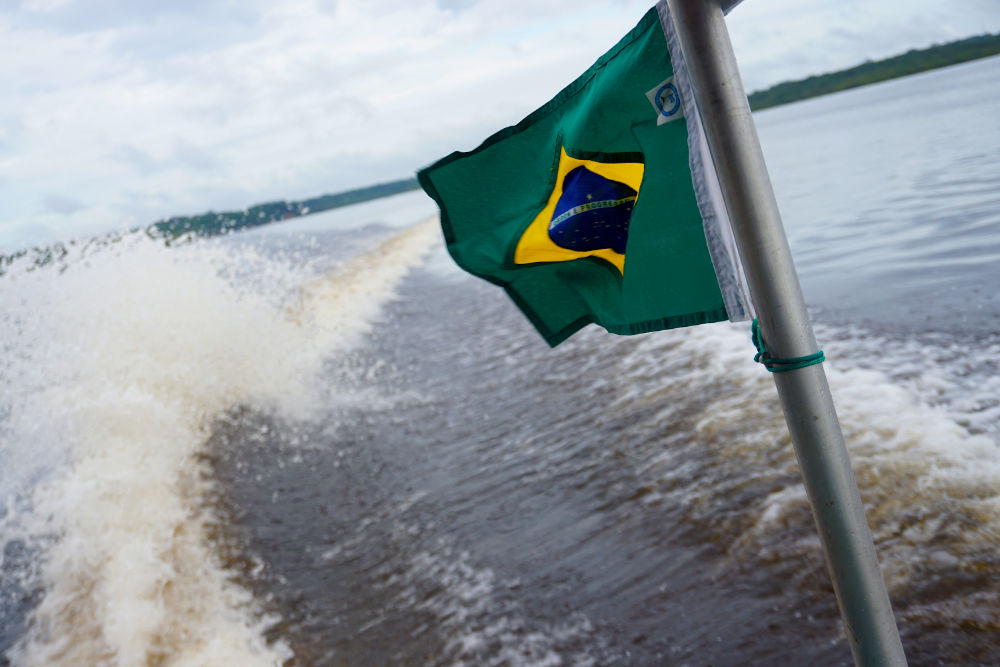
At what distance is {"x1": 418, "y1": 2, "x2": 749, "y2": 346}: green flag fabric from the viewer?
2.34 meters

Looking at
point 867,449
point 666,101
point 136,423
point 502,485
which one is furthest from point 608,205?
point 136,423

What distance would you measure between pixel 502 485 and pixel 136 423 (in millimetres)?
6412

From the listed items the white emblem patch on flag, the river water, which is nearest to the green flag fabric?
the white emblem patch on flag

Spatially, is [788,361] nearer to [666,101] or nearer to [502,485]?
[666,101]

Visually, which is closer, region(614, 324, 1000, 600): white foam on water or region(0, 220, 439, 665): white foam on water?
region(614, 324, 1000, 600): white foam on water

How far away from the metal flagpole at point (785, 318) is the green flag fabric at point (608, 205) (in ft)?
0.66

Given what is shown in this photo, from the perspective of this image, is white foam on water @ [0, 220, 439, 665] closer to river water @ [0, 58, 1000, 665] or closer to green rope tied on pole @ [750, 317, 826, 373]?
river water @ [0, 58, 1000, 665]

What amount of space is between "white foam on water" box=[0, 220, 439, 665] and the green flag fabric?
369cm

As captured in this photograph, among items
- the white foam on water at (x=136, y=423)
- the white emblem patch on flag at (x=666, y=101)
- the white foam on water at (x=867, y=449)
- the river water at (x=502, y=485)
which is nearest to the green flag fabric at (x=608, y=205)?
the white emblem patch on flag at (x=666, y=101)

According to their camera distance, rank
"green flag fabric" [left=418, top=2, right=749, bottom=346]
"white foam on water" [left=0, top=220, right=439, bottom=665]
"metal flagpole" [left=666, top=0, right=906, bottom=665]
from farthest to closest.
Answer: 1. "white foam on water" [left=0, top=220, right=439, bottom=665]
2. "green flag fabric" [left=418, top=2, right=749, bottom=346]
3. "metal flagpole" [left=666, top=0, right=906, bottom=665]

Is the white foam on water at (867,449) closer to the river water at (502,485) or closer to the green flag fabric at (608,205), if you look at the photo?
the river water at (502,485)

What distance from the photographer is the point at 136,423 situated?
10906 mm

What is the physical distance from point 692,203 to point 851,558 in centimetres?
131

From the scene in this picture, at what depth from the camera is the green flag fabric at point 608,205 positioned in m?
2.34
